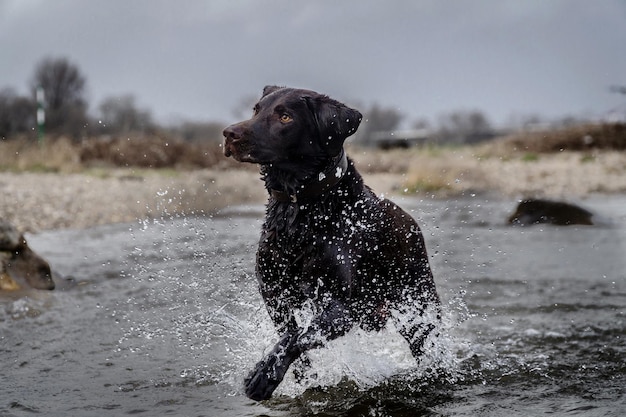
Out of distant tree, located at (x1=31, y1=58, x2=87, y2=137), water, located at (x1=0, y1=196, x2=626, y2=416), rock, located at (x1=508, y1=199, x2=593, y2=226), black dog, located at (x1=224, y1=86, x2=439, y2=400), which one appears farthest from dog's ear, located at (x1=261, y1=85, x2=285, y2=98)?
distant tree, located at (x1=31, y1=58, x2=87, y2=137)

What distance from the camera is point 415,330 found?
5223mm

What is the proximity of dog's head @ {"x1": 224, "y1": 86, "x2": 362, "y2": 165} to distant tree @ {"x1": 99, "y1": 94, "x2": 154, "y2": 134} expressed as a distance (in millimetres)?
25215

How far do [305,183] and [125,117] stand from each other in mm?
28151

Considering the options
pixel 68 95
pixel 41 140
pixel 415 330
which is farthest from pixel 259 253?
pixel 68 95

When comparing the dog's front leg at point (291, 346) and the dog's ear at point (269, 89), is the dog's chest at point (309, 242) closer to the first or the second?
the dog's front leg at point (291, 346)

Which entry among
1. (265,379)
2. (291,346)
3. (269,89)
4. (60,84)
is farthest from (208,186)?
(60,84)

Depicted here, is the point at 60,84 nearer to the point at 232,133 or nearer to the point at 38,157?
the point at 38,157

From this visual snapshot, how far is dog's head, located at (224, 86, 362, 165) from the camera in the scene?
13.7 feet

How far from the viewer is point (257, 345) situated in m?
5.42

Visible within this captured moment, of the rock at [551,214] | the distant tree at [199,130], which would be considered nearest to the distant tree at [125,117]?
the distant tree at [199,130]

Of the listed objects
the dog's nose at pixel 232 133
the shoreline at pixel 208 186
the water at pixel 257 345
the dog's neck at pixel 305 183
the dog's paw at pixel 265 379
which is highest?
the dog's nose at pixel 232 133

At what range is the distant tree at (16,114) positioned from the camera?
30497 mm

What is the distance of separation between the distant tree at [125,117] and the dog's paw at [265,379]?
2581cm

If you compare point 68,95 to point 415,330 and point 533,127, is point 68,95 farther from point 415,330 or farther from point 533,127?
point 415,330
